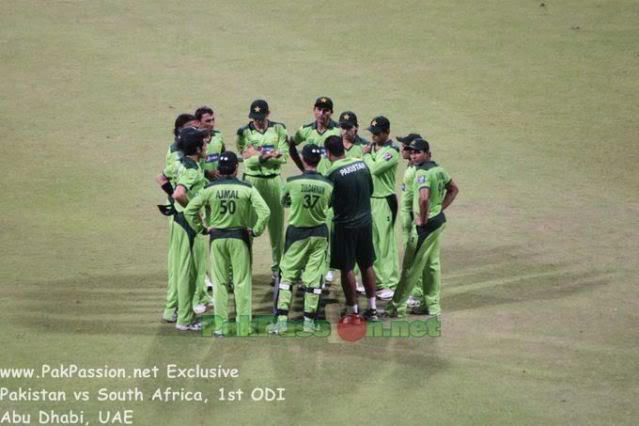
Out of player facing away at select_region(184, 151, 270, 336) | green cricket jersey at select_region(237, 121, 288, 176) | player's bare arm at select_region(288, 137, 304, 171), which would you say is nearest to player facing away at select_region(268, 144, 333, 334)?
player facing away at select_region(184, 151, 270, 336)

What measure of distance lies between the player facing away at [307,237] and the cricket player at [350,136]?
1.32m

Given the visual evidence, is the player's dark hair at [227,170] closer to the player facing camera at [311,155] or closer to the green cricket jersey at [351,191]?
the player facing camera at [311,155]

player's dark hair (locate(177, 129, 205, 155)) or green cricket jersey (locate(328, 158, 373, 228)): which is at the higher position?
player's dark hair (locate(177, 129, 205, 155))

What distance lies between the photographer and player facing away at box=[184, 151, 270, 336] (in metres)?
12.1

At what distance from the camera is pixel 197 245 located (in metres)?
12.7

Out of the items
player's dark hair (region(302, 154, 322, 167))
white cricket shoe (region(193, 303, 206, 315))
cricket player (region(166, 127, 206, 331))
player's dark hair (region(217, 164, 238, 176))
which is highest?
player's dark hair (region(302, 154, 322, 167))

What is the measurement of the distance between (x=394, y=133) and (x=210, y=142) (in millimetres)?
5934

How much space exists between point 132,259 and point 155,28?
31.4ft

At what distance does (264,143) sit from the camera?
46.3ft

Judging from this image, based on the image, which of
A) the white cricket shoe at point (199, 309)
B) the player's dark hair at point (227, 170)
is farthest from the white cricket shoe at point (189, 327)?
the player's dark hair at point (227, 170)

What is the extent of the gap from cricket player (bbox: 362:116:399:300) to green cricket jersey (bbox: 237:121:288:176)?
1071 mm

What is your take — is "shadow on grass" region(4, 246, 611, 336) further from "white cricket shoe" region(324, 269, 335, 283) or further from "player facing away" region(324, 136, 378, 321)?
"player facing away" region(324, 136, 378, 321)

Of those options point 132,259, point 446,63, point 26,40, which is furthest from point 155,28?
point 132,259

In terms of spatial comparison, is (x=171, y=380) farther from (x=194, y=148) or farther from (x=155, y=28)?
(x=155, y=28)
